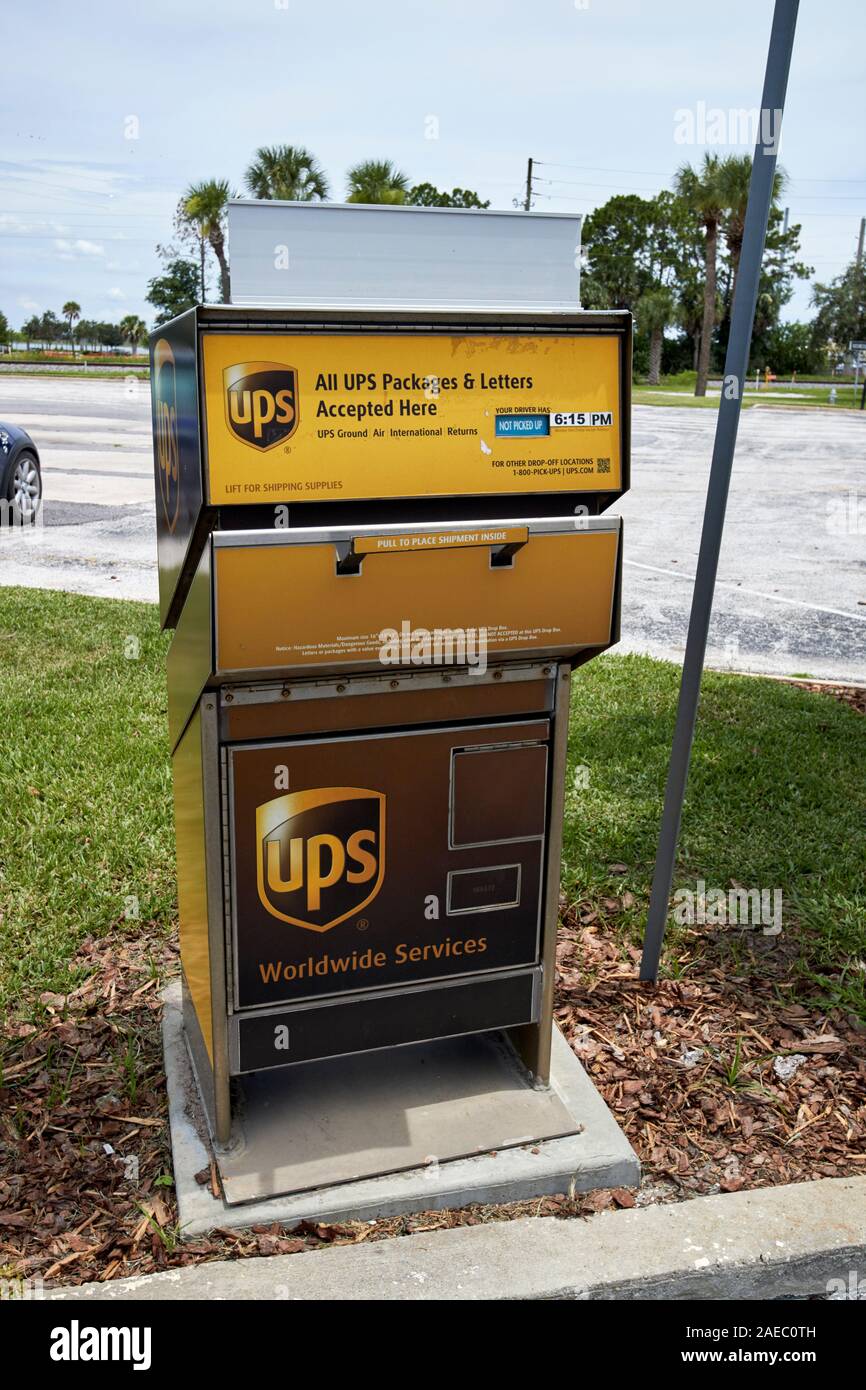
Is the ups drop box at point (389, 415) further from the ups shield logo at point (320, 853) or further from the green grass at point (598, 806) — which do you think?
the green grass at point (598, 806)

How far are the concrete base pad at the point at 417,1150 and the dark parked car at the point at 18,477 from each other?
8.43 metres

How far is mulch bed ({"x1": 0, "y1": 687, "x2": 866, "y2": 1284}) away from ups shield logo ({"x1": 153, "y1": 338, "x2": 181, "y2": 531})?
5.01 feet

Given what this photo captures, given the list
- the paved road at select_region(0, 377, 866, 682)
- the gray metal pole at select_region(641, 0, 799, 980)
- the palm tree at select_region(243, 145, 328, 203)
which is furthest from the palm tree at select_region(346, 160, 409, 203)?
the gray metal pole at select_region(641, 0, 799, 980)

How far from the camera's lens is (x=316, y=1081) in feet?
10.2

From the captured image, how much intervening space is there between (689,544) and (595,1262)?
344 inches

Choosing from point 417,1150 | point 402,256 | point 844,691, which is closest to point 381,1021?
point 417,1150

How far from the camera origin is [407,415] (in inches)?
89.8

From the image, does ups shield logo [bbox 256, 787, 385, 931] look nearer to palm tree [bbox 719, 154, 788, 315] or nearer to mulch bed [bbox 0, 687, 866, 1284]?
mulch bed [bbox 0, 687, 866, 1284]

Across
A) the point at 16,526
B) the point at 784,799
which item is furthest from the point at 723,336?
the point at 784,799

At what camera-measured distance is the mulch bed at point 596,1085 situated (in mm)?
2645

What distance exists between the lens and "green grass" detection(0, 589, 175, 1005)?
3754 mm

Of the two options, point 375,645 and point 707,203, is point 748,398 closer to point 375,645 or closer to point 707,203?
point 707,203

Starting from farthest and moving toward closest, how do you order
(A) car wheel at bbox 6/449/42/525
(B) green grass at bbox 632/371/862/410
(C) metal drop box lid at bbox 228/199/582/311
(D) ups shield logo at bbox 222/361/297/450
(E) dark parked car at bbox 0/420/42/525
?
(B) green grass at bbox 632/371/862/410
(A) car wheel at bbox 6/449/42/525
(E) dark parked car at bbox 0/420/42/525
(C) metal drop box lid at bbox 228/199/582/311
(D) ups shield logo at bbox 222/361/297/450

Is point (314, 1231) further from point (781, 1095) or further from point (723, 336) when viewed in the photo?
point (723, 336)
